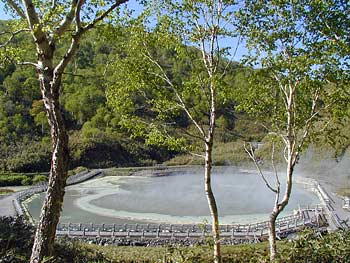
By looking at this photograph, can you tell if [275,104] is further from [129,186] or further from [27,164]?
[27,164]

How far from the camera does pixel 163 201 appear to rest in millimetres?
26531

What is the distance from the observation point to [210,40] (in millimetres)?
9078

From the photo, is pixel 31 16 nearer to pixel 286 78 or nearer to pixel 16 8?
pixel 16 8

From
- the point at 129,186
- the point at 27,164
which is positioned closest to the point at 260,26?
the point at 129,186

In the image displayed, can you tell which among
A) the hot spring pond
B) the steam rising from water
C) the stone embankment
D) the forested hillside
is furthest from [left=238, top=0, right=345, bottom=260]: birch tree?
the forested hillside

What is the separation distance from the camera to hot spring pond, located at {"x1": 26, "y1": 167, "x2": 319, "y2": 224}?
21.6 m

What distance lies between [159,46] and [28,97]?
5938 cm

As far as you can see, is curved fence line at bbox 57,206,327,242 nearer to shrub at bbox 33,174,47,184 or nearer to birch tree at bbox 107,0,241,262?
birch tree at bbox 107,0,241,262

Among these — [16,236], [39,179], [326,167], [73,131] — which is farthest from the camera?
[73,131]

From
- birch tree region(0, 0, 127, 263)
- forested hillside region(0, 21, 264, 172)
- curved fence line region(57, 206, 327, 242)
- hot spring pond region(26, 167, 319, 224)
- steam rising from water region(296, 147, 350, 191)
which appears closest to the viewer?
birch tree region(0, 0, 127, 263)

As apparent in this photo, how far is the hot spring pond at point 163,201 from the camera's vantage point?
850 inches

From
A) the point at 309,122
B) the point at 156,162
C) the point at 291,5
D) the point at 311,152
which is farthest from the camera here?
the point at 156,162

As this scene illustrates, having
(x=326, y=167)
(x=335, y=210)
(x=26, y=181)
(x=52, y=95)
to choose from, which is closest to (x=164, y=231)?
(x=335, y=210)

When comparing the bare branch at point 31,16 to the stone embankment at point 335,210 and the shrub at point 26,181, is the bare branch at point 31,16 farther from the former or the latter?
the shrub at point 26,181
